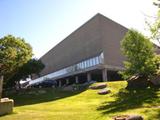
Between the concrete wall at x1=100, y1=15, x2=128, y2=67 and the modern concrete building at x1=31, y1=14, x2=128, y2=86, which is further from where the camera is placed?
the concrete wall at x1=100, y1=15, x2=128, y2=67

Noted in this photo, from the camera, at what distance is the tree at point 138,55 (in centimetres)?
3694

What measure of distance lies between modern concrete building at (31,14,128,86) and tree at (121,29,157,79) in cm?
3099

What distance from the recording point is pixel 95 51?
244 feet

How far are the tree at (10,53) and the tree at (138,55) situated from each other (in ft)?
41.2

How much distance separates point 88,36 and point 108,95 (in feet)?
147

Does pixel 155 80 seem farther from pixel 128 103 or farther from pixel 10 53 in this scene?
pixel 10 53

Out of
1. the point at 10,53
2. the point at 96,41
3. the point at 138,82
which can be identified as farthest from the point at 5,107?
the point at 96,41

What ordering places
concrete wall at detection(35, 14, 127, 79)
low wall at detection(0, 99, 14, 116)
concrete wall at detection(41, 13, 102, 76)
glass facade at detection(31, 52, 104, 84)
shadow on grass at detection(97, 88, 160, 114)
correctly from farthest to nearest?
concrete wall at detection(41, 13, 102, 76) → concrete wall at detection(35, 14, 127, 79) → glass facade at detection(31, 52, 104, 84) → low wall at detection(0, 99, 14, 116) → shadow on grass at detection(97, 88, 160, 114)

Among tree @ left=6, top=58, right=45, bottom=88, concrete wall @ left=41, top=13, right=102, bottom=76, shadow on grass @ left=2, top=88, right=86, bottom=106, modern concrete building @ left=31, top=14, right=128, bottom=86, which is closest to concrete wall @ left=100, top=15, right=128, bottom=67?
modern concrete building @ left=31, top=14, right=128, bottom=86

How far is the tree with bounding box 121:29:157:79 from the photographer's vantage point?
3694cm

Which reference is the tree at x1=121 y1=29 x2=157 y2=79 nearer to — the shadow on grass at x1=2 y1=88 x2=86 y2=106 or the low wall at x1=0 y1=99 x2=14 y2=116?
the shadow on grass at x1=2 y1=88 x2=86 y2=106

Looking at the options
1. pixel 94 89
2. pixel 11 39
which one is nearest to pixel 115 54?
pixel 94 89

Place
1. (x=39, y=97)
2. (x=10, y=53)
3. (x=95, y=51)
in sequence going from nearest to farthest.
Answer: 1. (x=10, y=53)
2. (x=39, y=97)
3. (x=95, y=51)

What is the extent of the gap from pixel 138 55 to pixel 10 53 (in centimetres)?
1694
